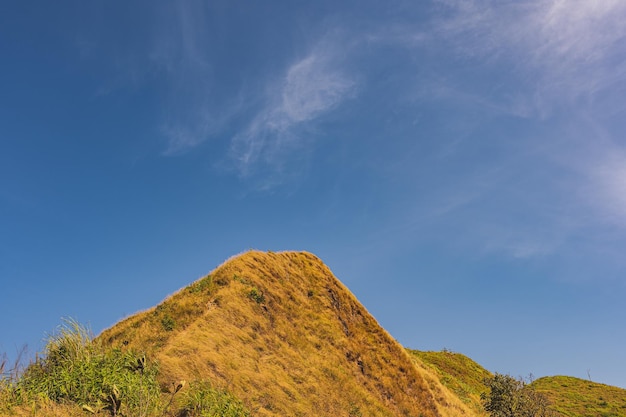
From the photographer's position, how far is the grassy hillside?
56.3m

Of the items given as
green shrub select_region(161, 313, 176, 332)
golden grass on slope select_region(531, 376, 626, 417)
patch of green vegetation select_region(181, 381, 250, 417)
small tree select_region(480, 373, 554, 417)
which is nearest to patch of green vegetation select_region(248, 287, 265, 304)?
green shrub select_region(161, 313, 176, 332)

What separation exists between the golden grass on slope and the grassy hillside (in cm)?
1501

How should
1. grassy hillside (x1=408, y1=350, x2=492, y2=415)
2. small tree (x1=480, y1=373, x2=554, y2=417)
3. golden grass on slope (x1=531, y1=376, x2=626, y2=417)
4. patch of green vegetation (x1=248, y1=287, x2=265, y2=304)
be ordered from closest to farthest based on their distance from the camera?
patch of green vegetation (x1=248, y1=287, x2=265, y2=304), small tree (x1=480, y1=373, x2=554, y2=417), grassy hillside (x1=408, y1=350, x2=492, y2=415), golden grass on slope (x1=531, y1=376, x2=626, y2=417)

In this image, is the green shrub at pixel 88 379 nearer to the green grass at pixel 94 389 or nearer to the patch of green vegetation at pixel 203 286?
the green grass at pixel 94 389

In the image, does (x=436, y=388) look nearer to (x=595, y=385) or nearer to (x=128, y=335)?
(x=128, y=335)

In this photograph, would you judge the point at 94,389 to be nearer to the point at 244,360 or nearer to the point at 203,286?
the point at 244,360

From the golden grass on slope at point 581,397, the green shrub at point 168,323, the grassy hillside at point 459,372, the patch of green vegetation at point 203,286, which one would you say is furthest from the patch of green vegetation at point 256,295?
the golden grass on slope at point 581,397

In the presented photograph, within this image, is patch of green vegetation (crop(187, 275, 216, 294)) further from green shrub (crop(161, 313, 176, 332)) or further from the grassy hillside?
the grassy hillside

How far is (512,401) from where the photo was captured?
144 ft

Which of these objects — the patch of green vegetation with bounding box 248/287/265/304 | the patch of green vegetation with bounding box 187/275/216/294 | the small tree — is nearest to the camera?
the patch of green vegetation with bounding box 187/275/216/294

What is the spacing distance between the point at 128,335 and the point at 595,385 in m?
112

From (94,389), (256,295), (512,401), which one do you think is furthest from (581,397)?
(94,389)

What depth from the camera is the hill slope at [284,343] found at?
21062mm

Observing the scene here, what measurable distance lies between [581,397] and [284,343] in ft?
288
